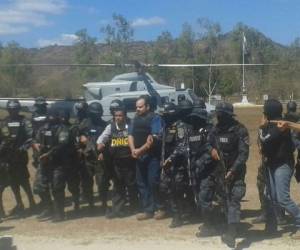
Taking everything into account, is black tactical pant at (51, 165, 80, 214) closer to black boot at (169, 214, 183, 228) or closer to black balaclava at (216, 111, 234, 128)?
black boot at (169, 214, 183, 228)

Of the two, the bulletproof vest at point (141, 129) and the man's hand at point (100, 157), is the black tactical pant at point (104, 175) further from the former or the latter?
the bulletproof vest at point (141, 129)

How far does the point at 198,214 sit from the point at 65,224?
2.01m

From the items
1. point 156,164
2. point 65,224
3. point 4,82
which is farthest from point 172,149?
point 4,82

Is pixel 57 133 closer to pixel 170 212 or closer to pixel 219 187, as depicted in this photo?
pixel 170 212

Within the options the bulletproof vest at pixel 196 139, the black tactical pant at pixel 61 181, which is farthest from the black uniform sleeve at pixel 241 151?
the black tactical pant at pixel 61 181

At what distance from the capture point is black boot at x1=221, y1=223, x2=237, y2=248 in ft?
23.6

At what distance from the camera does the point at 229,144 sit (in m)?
7.70

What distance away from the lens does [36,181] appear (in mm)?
9500

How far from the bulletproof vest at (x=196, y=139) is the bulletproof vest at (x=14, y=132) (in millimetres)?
3116

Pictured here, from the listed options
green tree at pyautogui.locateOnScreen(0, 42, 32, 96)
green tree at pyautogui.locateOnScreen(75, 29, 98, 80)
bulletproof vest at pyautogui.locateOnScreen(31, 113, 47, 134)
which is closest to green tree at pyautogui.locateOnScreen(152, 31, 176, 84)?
green tree at pyautogui.locateOnScreen(75, 29, 98, 80)

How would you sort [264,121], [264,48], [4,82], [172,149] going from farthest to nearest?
1. [264,48]
2. [4,82]
3. [172,149]
4. [264,121]

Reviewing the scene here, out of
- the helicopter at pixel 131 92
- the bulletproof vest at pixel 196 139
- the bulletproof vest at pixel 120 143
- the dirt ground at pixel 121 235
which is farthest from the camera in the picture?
the helicopter at pixel 131 92

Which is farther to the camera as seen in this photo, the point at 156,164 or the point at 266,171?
the point at 156,164

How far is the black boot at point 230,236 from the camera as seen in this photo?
7.20 meters
